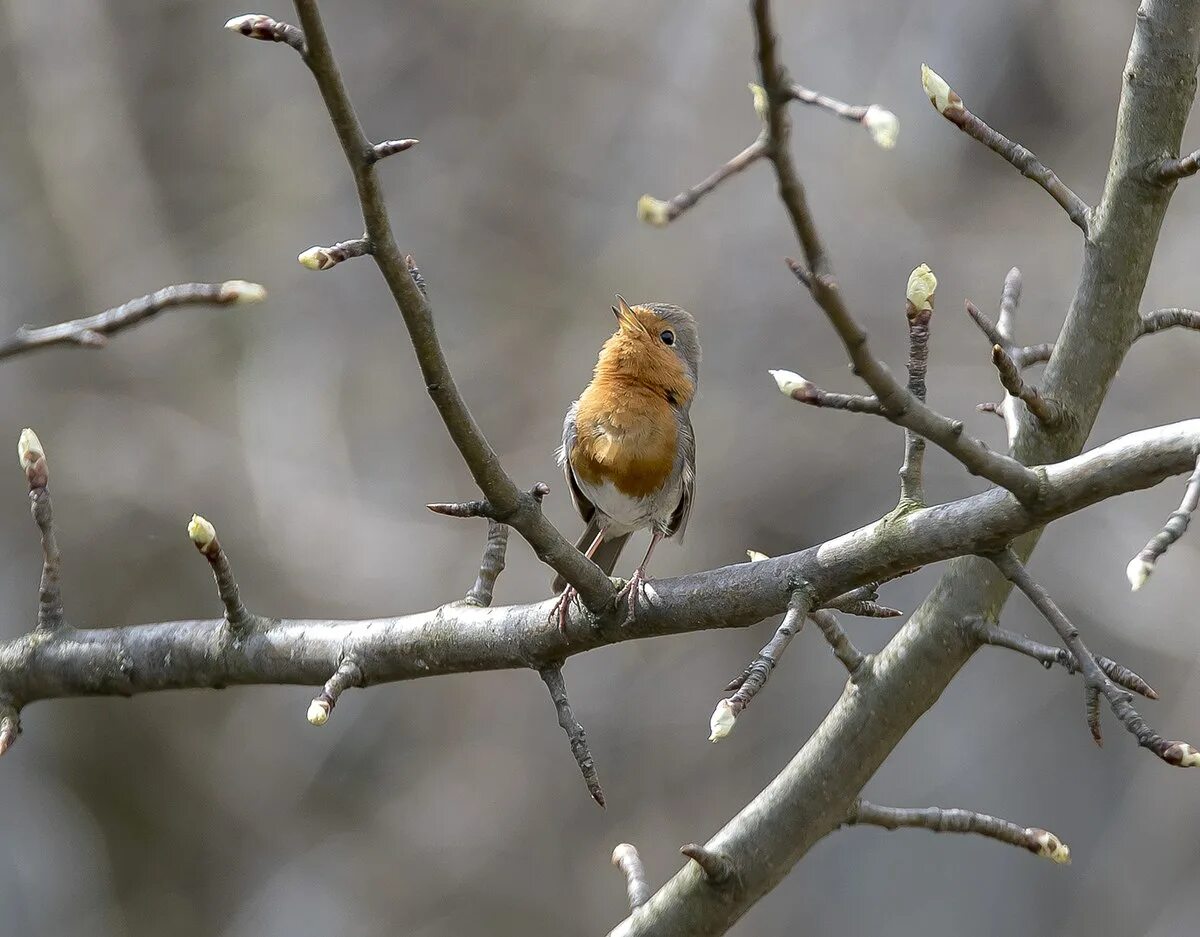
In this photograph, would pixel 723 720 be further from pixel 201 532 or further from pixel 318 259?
pixel 201 532

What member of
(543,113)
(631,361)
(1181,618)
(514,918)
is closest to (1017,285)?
(631,361)

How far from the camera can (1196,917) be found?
16.1ft

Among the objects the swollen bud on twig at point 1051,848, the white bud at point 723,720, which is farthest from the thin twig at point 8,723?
the swollen bud on twig at point 1051,848

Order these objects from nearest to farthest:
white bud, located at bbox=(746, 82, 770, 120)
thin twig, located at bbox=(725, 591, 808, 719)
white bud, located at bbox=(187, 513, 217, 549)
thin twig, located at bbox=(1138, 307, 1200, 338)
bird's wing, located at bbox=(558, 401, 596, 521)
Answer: white bud, located at bbox=(746, 82, 770, 120), thin twig, located at bbox=(725, 591, 808, 719), white bud, located at bbox=(187, 513, 217, 549), thin twig, located at bbox=(1138, 307, 1200, 338), bird's wing, located at bbox=(558, 401, 596, 521)

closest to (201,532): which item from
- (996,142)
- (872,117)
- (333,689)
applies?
(333,689)

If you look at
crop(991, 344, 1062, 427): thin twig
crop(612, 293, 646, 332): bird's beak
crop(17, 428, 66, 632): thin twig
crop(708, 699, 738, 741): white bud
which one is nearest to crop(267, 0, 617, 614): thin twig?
crop(708, 699, 738, 741): white bud

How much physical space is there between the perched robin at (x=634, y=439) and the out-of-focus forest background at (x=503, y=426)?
2.42m

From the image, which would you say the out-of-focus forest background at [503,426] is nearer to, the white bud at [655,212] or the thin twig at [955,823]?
the thin twig at [955,823]

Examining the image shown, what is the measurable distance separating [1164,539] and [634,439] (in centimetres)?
193

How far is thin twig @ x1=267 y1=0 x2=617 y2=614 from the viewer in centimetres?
139

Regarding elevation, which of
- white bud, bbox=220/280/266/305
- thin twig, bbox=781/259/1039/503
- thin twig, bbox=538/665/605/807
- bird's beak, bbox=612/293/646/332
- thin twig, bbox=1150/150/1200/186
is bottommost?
thin twig, bbox=538/665/605/807

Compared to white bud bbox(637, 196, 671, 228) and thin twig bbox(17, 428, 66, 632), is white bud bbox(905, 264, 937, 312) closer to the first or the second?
white bud bbox(637, 196, 671, 228)

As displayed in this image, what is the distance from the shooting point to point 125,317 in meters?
1.33

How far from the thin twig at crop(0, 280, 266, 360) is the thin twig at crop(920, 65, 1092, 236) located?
975mm
